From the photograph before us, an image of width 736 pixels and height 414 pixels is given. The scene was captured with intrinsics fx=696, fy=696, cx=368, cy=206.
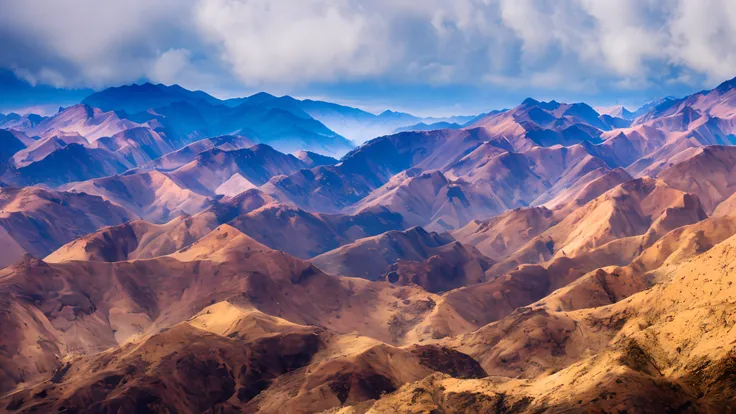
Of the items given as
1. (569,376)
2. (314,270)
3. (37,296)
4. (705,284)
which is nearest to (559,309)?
(705,284)

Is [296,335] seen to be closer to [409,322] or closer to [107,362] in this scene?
[107,362]

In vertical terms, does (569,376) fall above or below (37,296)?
below

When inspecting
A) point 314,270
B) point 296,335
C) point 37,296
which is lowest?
point 296,335

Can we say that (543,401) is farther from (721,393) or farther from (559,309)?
(559,309)

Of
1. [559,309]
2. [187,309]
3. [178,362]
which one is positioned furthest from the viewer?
[187,309]

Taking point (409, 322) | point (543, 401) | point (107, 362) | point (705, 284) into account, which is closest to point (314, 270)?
point (409, 322)

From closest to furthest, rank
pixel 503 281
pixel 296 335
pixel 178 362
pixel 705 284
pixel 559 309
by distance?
pixel 705 284, pixel 178 362, pixel 296 335, pixel 559 309, pixel 503 281

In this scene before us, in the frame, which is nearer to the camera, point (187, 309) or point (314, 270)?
point (187, 309)

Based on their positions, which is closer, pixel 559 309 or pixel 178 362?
pixel 178 362

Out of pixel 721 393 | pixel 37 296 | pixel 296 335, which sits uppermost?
pixel 37 296
